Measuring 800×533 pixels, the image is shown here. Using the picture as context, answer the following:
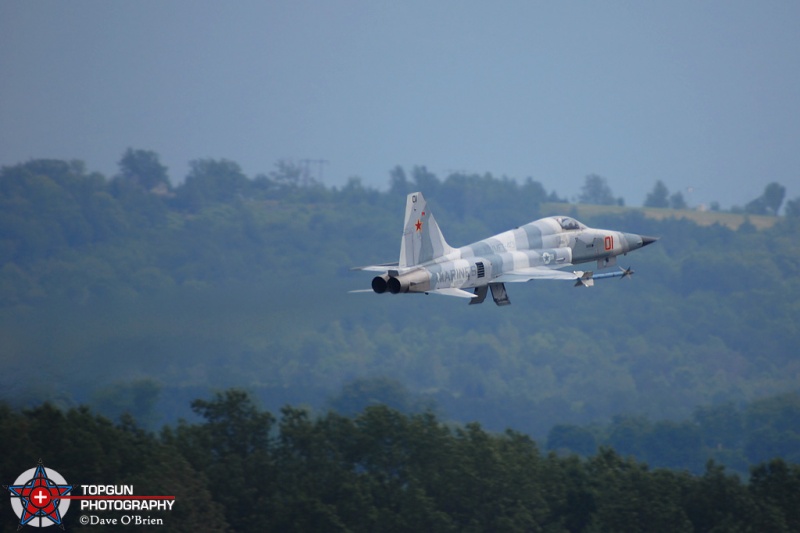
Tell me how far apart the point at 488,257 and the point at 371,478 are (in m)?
20.0

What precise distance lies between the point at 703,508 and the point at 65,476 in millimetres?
28631

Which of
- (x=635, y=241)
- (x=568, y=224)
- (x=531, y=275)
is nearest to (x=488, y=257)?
(x=531, y=275)

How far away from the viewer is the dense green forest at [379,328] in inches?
2884

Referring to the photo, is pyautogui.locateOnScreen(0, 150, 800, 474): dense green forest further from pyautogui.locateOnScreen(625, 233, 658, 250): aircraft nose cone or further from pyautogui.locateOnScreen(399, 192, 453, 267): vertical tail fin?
pyautogui.locateOnScreen(399, 192, 453, 267): vertical tail fin

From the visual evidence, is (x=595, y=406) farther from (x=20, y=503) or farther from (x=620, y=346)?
(x=20, y=503)

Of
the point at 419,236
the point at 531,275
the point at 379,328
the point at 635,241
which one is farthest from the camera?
the point at 379,328

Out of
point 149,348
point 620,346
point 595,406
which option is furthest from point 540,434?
point 149,348

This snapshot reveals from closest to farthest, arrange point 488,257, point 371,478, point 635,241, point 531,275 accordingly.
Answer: point 488,257, point 531,275, point 635,241, point 371,478

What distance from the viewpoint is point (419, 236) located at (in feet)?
128

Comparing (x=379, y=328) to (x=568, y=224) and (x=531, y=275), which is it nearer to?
(x=568, y=224)

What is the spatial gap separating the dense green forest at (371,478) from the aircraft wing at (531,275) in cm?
1627

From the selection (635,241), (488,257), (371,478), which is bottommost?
(371,478)

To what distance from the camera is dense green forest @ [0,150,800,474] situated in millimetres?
73250

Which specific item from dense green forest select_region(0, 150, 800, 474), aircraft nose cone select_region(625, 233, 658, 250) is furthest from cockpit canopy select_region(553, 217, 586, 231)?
dense green forest select_region(0, 150, 800, 474)
